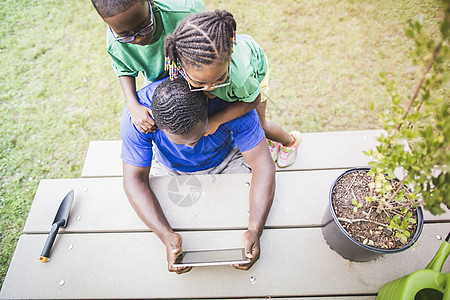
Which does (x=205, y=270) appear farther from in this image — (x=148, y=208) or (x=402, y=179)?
(x=402, y=179)

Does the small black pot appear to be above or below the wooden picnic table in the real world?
above

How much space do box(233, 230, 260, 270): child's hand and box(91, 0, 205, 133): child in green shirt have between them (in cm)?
87

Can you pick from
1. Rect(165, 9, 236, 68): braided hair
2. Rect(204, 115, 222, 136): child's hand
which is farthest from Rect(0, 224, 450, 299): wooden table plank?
Rect(165, 9, 236, 68): braided hair

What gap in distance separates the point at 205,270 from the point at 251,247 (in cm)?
30

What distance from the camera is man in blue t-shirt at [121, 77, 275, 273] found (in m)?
1.54

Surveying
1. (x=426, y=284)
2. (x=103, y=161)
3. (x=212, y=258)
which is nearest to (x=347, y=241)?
(x=426, y=284)

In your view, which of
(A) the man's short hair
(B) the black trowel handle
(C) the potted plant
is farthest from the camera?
(B) the black trowel handle

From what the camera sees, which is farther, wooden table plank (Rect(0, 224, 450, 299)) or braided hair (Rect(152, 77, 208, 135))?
wooden table plank (Rect(0, 224, 450, 299))

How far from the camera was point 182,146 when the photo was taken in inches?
77.9

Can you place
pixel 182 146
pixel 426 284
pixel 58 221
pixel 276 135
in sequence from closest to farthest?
pixel 426 284
pixel 58 221
pixel 182 146
pixel 276 135

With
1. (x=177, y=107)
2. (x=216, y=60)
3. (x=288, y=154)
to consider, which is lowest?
(x=288, y=154)

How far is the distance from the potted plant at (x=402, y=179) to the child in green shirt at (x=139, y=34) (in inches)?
48.6

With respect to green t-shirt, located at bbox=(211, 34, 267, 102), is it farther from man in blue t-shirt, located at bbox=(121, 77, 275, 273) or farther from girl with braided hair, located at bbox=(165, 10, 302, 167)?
man in blue t-shirt, located at bbox=(121, 77, 275, 273)

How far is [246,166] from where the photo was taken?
2.30 metres
